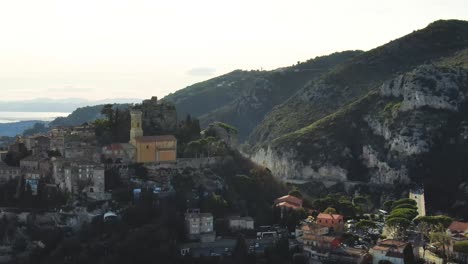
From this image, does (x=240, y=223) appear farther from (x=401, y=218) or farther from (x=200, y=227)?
(x=401, y=218)

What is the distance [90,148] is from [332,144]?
2119 inches

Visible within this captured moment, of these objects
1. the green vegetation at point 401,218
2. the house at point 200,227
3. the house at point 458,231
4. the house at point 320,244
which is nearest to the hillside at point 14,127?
the green vegetation at point 401,218

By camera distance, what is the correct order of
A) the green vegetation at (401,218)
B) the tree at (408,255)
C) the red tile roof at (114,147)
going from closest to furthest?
the tree at (408,255) → the green vegetation at (401,218) → the red tile roof at (114,147)

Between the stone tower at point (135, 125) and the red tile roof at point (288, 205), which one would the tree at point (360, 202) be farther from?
the stone tower at point (135, 125)

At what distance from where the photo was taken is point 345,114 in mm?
123812

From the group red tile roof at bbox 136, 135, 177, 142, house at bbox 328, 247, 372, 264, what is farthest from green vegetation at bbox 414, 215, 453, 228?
red tile roof at bbox 136, 135, 177, 142

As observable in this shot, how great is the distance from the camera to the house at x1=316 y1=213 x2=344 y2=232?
221ft

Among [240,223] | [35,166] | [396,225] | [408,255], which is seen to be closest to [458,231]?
[396,225]

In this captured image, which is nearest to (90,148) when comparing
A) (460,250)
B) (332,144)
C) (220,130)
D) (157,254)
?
(157,254)

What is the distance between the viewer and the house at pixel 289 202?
238ft

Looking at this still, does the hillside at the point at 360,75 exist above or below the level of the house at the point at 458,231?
above

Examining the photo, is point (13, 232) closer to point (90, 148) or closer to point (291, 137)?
point (90, 148)

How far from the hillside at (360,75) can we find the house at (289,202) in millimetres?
63014

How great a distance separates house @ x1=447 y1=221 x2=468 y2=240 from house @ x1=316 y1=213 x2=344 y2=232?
9692 millimetres
